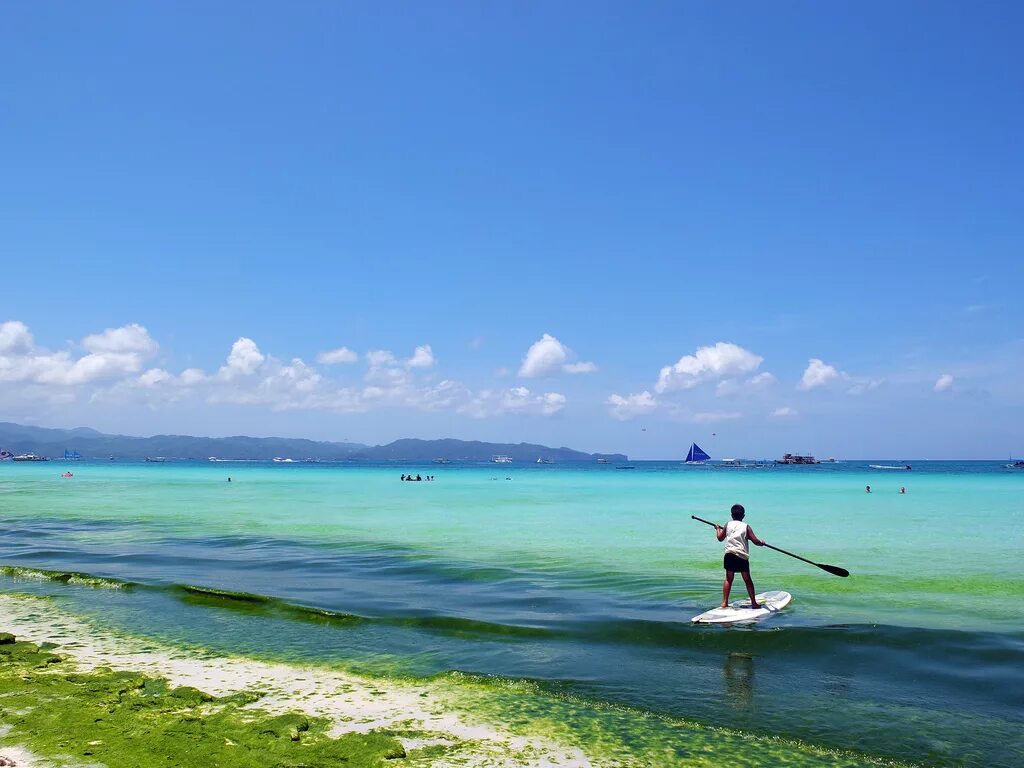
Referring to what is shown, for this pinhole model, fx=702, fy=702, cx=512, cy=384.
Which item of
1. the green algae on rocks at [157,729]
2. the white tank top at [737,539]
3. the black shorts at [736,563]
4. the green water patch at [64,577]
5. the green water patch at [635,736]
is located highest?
the white tank top at [737,539]

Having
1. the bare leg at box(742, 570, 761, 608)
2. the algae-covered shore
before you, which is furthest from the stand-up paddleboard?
the algae-covered shore

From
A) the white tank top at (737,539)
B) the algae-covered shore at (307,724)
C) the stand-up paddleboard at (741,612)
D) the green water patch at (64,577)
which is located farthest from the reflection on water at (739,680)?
the green water patch at (64,577)

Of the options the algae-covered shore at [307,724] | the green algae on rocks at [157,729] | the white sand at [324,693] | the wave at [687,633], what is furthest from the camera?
the wave at [687,633]

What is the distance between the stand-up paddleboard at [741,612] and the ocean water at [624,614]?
0.33m

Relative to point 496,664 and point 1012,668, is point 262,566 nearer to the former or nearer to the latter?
point 496,664

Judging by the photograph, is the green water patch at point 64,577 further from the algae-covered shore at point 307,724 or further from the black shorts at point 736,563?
the black shorts at point 736,563

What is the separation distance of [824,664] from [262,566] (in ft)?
60.6

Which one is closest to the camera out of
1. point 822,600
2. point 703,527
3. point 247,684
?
point 247,684

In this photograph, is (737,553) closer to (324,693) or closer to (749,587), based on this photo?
(749,587)

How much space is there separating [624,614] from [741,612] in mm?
2713

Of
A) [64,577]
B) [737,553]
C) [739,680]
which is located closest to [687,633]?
[737,553]

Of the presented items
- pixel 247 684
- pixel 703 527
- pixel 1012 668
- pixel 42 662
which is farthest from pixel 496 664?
pixel 703 527

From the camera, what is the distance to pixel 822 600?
1838 cm

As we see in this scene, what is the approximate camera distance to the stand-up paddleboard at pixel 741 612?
1501 cm
